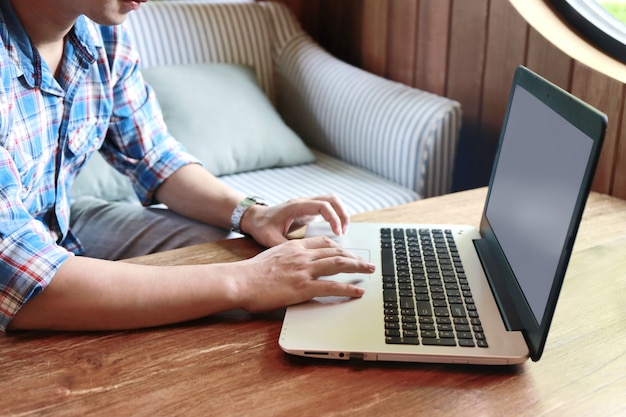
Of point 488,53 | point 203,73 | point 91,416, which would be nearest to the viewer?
point 91,416

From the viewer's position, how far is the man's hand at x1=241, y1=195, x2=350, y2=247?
1.13 m

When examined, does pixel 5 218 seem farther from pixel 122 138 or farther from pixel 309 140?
pixel 309 140

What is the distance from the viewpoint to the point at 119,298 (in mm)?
882

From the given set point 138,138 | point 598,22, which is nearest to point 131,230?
point 138,138

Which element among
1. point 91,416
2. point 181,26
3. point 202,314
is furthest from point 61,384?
point 181,26

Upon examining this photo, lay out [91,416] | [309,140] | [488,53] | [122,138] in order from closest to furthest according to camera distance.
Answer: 1. [91,416]
2. [122,138]
3. [488,53]
4. [309,140]

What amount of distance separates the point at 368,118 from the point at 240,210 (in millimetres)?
942

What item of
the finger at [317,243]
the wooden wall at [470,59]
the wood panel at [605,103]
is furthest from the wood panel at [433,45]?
the finger at [317,243]

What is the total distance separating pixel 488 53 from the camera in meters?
1.90

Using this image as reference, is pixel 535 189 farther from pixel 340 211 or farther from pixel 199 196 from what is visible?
pixel 199 196

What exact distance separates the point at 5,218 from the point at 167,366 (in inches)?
12.1

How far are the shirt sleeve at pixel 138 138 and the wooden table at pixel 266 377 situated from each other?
54 centimetres

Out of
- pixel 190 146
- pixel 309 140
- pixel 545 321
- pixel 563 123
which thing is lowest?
pixel 309 140

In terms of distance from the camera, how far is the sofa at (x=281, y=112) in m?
1.94
